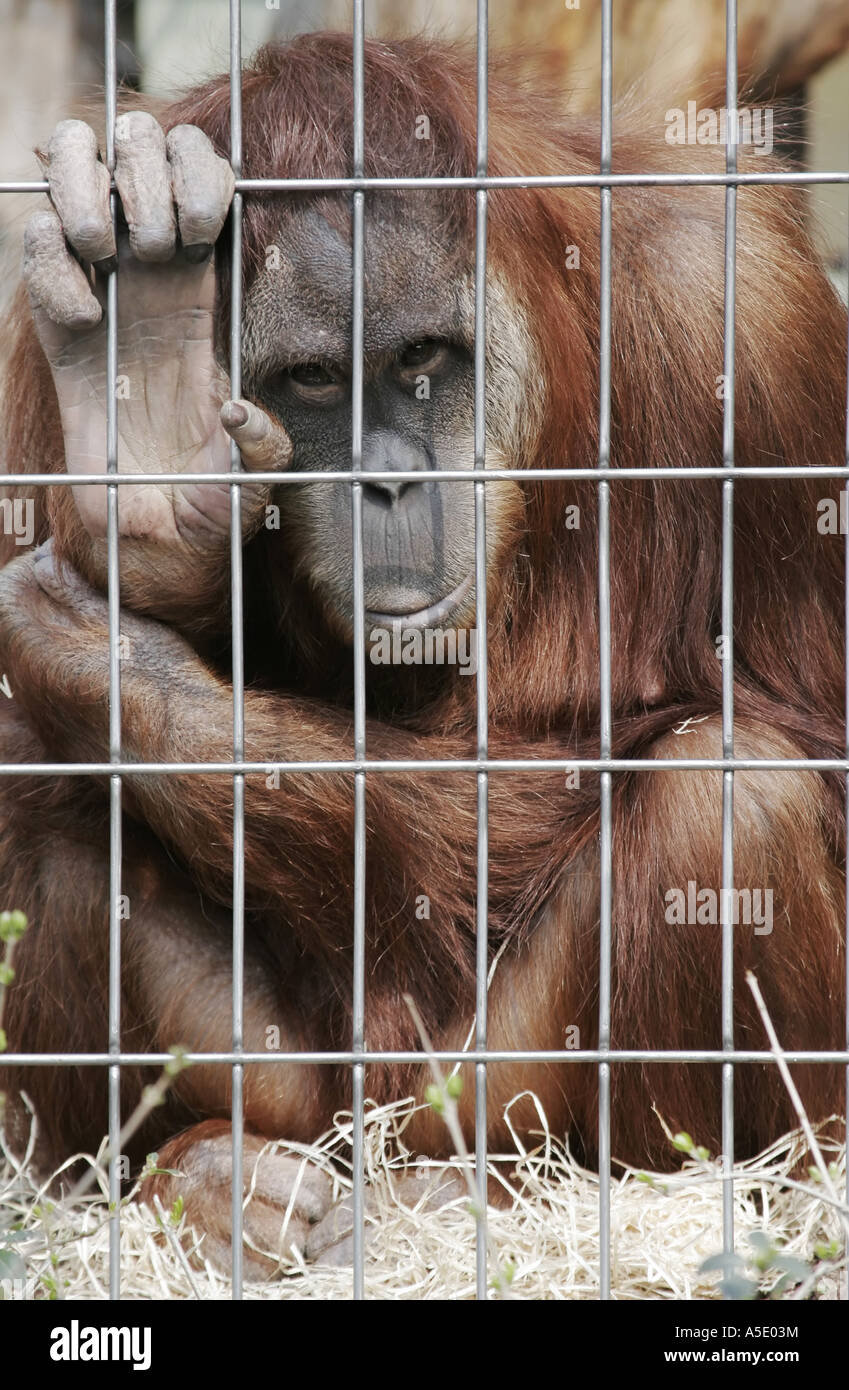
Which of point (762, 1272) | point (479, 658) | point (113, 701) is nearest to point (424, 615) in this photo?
point (479, 658)

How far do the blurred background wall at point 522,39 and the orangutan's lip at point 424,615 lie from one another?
8.06 feet

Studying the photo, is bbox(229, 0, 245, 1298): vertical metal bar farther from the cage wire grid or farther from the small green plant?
the small green plant

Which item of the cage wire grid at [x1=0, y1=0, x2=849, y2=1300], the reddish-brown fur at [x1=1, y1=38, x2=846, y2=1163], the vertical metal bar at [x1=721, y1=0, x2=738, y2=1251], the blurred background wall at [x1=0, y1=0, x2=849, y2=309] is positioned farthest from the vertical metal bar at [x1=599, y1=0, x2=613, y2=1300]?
the blurred background wall at [x1=0, y1=0, x2=849, y2=309]

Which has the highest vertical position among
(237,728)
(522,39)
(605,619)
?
(522,39)

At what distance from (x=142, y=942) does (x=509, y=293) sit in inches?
43.7

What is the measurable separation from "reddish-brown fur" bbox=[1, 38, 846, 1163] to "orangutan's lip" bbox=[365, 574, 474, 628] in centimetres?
12

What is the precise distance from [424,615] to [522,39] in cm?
265

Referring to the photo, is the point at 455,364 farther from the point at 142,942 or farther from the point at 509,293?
the point at 142,942

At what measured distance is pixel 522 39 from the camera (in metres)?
4.18

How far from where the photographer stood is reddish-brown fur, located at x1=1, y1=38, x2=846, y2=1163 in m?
2.07

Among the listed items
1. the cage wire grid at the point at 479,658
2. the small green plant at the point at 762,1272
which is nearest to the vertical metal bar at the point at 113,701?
the cage wire grid at the point at 479,658

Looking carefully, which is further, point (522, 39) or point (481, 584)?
point (522, 39)

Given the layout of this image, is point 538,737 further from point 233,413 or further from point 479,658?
point 233,413
